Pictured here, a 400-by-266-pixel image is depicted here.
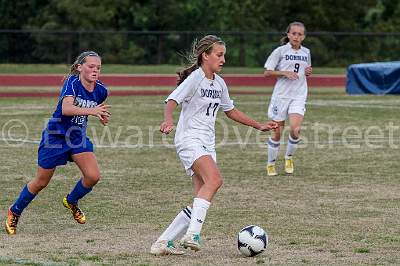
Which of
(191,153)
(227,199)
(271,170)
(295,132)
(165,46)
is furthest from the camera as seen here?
(165,46)

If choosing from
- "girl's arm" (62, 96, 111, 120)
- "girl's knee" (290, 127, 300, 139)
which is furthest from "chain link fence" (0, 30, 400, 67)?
"girl's arm" (62, 96, 111, 120)

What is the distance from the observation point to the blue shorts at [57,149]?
9430 mm

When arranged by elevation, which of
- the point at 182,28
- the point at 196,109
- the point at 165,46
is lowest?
the point at 196,109

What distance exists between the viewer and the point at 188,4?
55.2 metres

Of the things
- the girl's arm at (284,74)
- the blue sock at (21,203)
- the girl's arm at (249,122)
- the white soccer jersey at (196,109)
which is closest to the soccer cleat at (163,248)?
the white soccer jersey at (196,109)

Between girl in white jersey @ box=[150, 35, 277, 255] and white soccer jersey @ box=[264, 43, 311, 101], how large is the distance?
235 inches

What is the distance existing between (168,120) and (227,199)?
12.4 ft

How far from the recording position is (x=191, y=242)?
8047 millimetres

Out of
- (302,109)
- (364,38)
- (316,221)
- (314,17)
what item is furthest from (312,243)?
(314,17)

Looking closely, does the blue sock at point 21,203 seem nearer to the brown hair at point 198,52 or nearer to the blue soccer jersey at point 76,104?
the blue soccer jersey at point 76,104

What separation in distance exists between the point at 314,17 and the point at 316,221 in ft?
149

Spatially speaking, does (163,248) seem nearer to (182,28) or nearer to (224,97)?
(224,97)

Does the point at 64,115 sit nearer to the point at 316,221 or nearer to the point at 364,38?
the point at 316,221

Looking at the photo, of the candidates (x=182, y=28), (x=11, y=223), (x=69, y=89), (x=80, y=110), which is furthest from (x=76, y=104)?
(x=182, y=28)
